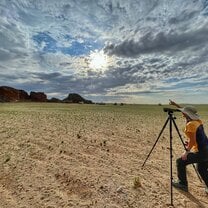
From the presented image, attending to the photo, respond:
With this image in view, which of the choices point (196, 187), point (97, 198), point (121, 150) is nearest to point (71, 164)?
point (97, 198)

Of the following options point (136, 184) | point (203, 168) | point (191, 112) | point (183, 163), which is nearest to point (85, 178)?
point (136, 184)

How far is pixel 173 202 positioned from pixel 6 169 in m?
5.76

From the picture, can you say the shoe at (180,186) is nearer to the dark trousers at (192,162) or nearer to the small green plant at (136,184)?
the dark trousers at (192,162)

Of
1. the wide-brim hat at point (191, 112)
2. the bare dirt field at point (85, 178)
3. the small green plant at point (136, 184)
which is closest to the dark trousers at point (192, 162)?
the bare dirt field at point (85, 178)

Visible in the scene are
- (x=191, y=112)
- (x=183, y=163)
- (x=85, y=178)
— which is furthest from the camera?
(x=85, y=178)

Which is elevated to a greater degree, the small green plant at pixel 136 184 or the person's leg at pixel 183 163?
the person's leg at pixel 183 163

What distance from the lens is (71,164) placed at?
940 centimetres

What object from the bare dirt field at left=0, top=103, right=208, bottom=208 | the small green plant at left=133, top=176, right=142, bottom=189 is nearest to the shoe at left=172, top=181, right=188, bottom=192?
the bare dirt field at left=0, top=103, right=208, bottom=208

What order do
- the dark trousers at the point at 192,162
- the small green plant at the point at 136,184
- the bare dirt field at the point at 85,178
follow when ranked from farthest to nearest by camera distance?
the small green plant at the point at 136,184, the dark trousers at the point at 192,162, the bare dirt field at the point at 85,178

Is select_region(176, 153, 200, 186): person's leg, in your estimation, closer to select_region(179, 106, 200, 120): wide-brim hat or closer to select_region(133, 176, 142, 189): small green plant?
select_region(179, 106, 200, 120): wide-brim hat

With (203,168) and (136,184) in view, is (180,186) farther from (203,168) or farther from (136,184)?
(136,184)

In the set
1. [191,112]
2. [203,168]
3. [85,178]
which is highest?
[191,112]

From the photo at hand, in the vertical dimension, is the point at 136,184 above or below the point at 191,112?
below

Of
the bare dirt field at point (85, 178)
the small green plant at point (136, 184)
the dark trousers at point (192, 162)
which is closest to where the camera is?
the bare dirt field at point (85, 178)
